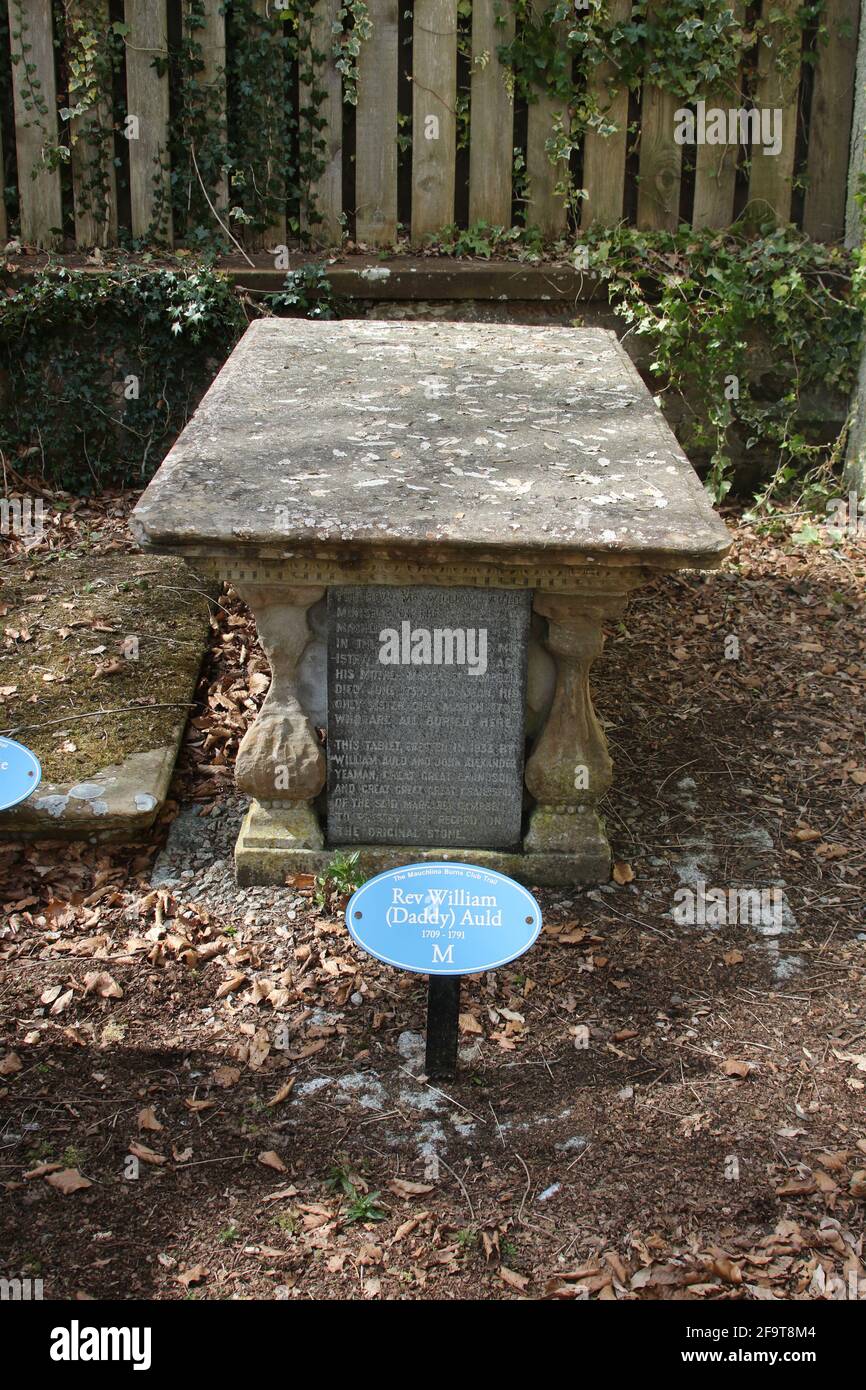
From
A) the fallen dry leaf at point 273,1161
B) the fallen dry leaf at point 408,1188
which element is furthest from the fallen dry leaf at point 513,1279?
the fallen dry leaf at point 273,1161

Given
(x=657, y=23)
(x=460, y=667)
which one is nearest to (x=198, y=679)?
(x=460, y=667)

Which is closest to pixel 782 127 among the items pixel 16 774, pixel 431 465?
pixel 431 465

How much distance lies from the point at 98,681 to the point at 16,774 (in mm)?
1653

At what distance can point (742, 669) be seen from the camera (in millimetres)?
4895

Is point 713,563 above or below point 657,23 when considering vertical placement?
below

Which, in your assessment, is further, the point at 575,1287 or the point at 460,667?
the point at 460,667

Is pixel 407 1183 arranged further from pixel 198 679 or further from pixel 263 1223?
pixel 198 679

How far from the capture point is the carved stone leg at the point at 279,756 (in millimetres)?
3424

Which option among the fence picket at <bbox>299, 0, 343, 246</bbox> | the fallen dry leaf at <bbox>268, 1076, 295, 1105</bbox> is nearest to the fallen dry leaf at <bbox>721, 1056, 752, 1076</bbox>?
the fallen dry leaf at <bbox>268, 1076, 295, 1105</bbox>

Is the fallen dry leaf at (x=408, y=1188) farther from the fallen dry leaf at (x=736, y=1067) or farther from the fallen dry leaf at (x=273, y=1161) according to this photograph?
the fallen dry leaf at (x=736, y=1067)

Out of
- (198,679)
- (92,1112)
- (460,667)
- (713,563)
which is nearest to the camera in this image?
(92,1112)

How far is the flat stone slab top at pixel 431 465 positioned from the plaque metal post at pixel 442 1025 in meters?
0.97

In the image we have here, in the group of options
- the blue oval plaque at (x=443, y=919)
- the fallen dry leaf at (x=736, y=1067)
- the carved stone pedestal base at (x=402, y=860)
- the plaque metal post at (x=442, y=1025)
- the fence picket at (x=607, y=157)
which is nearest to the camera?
the blue oval plaque at (x=443, y=919)
